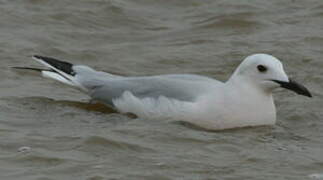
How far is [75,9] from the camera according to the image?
13.6m

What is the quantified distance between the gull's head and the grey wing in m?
0.38

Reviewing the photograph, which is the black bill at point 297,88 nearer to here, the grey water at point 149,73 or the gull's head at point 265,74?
the gull's head at point 265,74

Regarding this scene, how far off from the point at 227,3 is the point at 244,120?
512 cm

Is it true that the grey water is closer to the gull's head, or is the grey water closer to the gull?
the gull

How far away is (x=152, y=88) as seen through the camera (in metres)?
9.66

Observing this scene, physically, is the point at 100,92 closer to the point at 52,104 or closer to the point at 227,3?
the point at 52,104

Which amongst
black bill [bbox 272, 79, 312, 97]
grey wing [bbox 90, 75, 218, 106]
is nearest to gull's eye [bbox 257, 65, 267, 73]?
black bill [bbox 272, 79, 312, 97]

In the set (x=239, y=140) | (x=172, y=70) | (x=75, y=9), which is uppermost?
(x=75, y=9)

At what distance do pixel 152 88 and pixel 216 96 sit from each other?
0.58 meters

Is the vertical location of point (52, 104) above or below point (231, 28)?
below

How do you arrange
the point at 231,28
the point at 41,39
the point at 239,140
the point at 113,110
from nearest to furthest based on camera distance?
1. the point at 239,140
2. the point at 113,110
3. the point at 41,39
4. the point at 231,28

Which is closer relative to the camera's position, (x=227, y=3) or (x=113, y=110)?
(x=113, y=110)

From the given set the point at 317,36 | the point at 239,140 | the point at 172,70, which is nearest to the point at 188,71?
the point at 172,70

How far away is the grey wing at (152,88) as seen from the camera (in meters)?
9.50
